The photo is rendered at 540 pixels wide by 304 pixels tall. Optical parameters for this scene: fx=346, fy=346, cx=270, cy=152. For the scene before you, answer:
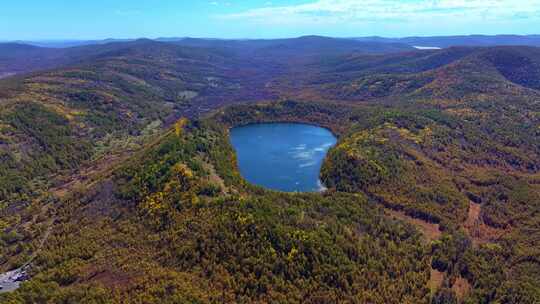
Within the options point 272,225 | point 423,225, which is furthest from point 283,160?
point 272,225

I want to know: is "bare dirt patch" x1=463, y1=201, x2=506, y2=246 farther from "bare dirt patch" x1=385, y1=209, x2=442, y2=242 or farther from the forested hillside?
"bare dirt patch" x1=385, y1=209, x2=442, y2=242

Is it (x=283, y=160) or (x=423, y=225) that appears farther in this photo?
(x=283, y=160)

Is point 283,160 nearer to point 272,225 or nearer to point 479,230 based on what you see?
point 272,225

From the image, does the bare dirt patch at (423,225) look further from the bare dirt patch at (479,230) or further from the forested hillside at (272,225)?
the bare dirt patch at (479,230)

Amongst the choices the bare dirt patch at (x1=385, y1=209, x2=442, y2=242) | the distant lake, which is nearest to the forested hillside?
the bare dirt patch at (x1=385, y1=209, x2=442, y2=242)

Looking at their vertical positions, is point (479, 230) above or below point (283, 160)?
below

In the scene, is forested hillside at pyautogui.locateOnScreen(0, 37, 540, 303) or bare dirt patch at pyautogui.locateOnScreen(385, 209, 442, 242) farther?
bare dirt patch at pyautogui.locateOnScreen(385, 209, 442, 242)

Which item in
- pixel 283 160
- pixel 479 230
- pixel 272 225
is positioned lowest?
pixel 479 230

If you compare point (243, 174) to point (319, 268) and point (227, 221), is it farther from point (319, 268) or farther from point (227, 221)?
point (319, 268)

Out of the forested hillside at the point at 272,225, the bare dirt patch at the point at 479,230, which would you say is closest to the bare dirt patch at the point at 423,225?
the forested hillside at the point at 272,225
